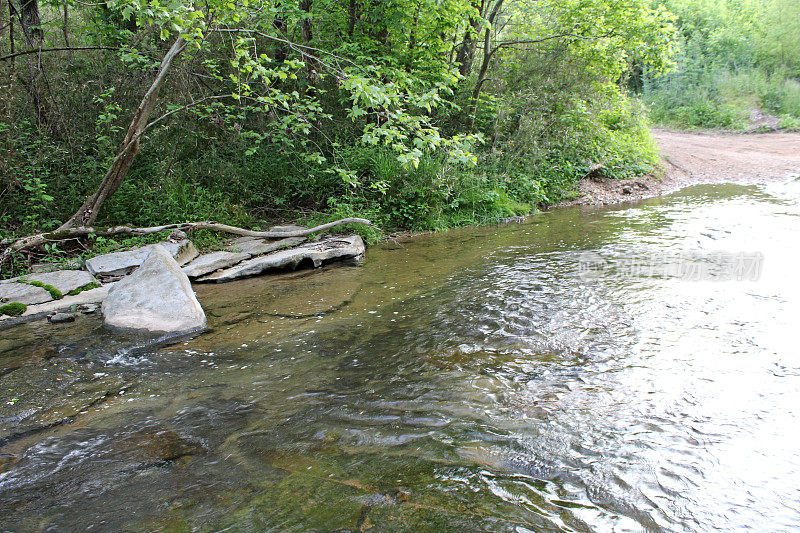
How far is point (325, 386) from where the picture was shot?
3.64 metres

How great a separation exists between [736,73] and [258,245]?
30892 millimetres

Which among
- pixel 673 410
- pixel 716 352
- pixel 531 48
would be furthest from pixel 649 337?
pixel 531 48

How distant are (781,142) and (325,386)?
23.0m

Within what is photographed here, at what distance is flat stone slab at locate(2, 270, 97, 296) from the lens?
638 cm

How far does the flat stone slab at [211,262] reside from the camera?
279 inches

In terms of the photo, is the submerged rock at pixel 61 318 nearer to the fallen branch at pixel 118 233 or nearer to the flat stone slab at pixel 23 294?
the flat stone slab at pixel 23 294

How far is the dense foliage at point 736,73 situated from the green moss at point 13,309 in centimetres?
2865

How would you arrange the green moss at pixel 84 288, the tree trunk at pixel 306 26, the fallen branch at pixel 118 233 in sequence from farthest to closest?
the tree trunk at pixel 306 26 < the fallen branch at pixel 118 233 < the green moss at pixel 84 288

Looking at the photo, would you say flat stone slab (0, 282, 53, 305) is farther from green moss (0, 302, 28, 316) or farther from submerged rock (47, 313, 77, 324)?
submerged rock (47, 313, 77, 324)

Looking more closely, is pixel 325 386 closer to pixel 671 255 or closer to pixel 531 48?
pixel 671 255

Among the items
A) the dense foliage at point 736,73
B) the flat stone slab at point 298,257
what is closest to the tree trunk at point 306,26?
the flat stone slab at point 298,257

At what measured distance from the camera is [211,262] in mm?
7391

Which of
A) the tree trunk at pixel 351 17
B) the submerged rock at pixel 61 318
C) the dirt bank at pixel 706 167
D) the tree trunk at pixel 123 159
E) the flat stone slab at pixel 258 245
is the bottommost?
the submerged rock at pixel 61 318

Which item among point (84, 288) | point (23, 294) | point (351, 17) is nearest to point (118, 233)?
point (84, 288)
